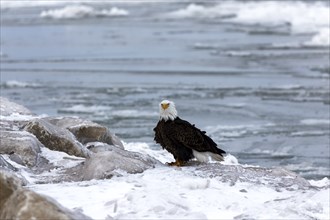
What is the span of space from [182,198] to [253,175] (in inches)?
49.1

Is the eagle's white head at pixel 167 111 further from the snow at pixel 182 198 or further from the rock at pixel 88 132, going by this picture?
the rock at pixel 88 132

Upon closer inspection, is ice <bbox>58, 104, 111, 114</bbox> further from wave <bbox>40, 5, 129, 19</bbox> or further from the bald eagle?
wave <bbox>40, 5, 129, 19</bbox>

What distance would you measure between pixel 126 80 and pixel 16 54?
22.0ft

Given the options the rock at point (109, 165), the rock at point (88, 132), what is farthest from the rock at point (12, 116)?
the rock at point (109, 165)

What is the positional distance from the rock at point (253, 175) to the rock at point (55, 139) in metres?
1.26

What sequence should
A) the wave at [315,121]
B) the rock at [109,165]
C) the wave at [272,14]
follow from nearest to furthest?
the rock at [109,165], the wave at [315,121], the wave at [272,14]

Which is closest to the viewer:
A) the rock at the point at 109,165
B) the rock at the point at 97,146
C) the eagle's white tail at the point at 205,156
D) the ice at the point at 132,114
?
the rock at the point at 109,165

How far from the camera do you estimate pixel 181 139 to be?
24.7 feet

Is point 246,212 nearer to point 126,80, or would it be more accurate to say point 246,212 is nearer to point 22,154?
point 22,154

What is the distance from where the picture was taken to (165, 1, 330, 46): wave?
3712cm

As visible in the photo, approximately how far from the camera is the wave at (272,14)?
37125mm

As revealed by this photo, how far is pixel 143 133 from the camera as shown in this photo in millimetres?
15336

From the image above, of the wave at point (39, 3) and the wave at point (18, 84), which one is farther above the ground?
the wave at point (39, 3)

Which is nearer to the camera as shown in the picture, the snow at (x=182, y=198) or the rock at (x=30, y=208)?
the rock at (x=30, y=208)
